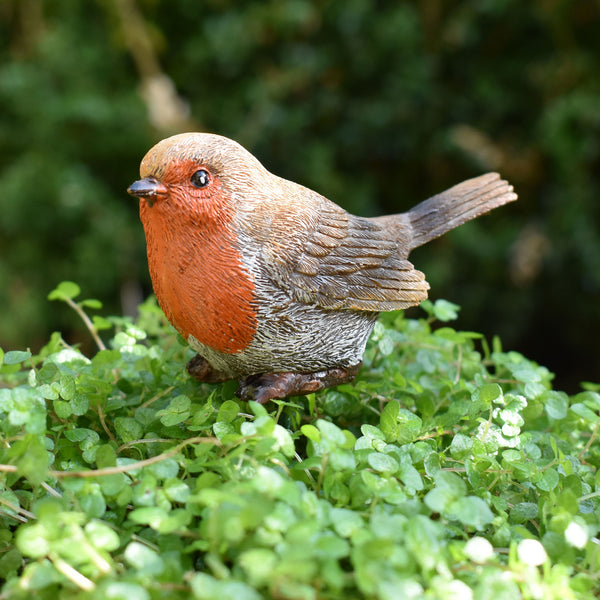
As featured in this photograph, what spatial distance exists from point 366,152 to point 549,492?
6.74 ft

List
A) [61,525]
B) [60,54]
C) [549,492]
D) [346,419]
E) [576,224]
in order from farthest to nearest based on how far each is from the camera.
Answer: [60,54], [576,224], [346,419], [549,492], [61,525]

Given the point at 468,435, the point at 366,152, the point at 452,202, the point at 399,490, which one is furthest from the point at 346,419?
the point at 366,152

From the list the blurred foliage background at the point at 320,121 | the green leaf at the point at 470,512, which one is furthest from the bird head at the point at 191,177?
the blurred foliage background at the point at 320,121

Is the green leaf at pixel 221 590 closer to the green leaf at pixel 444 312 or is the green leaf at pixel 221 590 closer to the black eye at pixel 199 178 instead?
the black eye at pixel 199 178

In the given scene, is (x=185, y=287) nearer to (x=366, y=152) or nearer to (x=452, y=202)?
(x=452, y=202)

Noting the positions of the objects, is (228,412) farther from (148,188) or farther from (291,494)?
(148,188)

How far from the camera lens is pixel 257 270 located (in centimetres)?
101

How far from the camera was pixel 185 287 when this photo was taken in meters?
1.02

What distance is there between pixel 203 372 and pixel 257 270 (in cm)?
27

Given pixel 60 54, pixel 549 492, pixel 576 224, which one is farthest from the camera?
pixel 60 54

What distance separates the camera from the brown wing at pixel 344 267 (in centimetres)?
104

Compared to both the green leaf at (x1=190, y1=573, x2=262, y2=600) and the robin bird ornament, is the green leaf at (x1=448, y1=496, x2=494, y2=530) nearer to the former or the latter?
the green leaf at (x1=190, y1=573, x2=262, y2=600)

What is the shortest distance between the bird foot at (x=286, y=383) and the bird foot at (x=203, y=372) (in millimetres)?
53

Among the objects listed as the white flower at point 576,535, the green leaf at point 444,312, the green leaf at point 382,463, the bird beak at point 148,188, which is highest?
the bird beak at point 148,188
